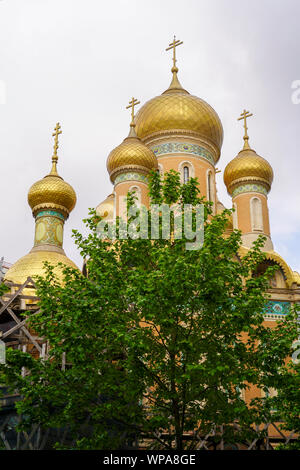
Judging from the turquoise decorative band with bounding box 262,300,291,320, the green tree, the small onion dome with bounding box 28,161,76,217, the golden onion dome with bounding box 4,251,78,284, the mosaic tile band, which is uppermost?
the small onion dome with bounding box 28,161,76,217

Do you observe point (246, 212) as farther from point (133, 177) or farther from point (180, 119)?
point (133, 177)

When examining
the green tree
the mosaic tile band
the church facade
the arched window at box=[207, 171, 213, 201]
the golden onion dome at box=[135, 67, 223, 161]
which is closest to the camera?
the green tree

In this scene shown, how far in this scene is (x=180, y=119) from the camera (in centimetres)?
2408

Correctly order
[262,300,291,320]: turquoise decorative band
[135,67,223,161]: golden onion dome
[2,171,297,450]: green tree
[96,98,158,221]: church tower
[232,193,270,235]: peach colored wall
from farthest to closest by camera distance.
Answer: [232,193,270,235]: peach colored wall
[135,67,223,161]: golden onion dome
[96,98,158,221]: church tower
[262,300,291,320]: turquoise decorative band
[2,171,297,450]: green tree

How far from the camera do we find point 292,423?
34.2 ft

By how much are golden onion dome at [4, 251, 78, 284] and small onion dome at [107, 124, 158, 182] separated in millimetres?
3722

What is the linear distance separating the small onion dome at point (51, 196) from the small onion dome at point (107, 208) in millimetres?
2581

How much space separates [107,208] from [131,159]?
20.8 ft

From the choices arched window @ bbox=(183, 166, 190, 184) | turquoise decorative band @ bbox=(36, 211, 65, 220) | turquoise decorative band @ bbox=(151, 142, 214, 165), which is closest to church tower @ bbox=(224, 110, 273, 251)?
turquoise decorative band @ bbox=(151, 142, 214, 165)

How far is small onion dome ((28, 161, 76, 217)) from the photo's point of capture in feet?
80.8

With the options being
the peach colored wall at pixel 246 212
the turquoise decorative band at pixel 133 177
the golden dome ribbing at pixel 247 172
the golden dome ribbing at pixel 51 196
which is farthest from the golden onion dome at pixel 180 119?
the golden dome ribbing at pixel 51 196

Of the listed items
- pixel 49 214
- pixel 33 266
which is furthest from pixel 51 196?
pixel 33 266

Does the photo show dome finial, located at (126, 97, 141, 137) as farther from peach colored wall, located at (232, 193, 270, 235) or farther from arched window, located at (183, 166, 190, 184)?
peach colored wall, located at (232, 193, 270, 235)
